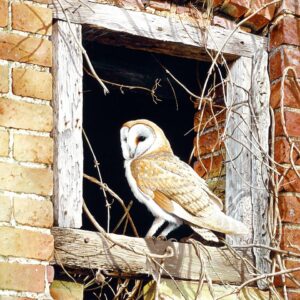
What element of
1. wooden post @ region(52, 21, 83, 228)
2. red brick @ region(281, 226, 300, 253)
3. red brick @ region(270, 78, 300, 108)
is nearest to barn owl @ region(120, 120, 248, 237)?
red brick @ region(281, 226, 300, 253)

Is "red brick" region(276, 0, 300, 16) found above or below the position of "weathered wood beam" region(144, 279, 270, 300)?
above

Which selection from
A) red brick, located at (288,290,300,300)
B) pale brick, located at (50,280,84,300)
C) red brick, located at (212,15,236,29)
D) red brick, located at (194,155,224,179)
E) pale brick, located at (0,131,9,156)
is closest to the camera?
pale brick, located at (0,131,9,156)

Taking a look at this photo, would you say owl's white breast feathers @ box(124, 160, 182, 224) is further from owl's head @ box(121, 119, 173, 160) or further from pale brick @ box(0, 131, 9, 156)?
pale brick @ box(0, 131, 9, 156)

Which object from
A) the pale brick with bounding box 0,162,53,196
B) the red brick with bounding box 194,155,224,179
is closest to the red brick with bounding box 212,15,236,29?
the red brick with bounding box 194,155,224,179

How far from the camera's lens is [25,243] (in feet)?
14.0

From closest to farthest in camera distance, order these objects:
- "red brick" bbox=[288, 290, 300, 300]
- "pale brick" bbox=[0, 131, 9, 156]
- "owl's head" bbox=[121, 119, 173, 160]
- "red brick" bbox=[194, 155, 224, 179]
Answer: "pale brick" bbox=[0, 131, 9, 156], "red brick" bbox=[288, 290, 300, 300], "owl's head" bbox=[121, 119, 173, 160], "red brick" bbox=[194, 155, 224, 179]

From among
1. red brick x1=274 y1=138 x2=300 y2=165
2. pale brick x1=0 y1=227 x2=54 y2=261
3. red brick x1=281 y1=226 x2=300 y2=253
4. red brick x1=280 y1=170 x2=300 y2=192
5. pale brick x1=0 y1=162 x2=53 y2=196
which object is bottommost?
red brick x1=281 y1=226 x2=300 y2=253

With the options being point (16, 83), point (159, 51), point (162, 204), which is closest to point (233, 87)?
point (159, 51)

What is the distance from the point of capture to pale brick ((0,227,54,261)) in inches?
167

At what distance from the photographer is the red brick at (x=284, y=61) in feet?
16.4

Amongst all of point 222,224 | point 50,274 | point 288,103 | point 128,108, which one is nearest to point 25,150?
point 50,274

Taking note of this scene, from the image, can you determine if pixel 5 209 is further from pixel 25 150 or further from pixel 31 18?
pixel 31 18

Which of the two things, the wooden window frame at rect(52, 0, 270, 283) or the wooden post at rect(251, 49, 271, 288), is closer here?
the wooden window frame at rect(52, 0, 270, 283)

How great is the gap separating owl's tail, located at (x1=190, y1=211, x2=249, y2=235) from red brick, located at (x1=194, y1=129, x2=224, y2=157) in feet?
1.62
